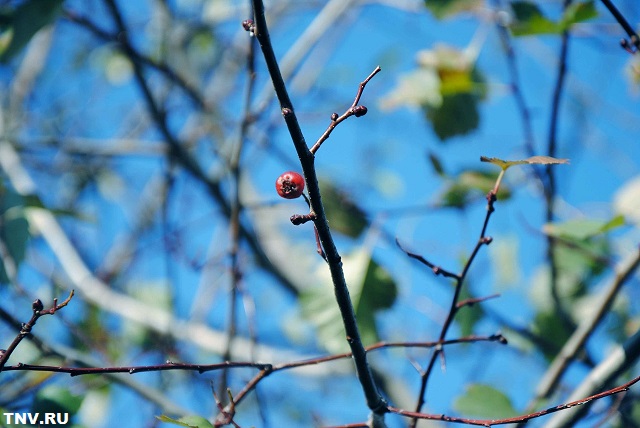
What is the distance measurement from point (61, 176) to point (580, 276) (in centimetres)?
246

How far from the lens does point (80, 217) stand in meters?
1.25

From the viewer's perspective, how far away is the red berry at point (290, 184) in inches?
21.8

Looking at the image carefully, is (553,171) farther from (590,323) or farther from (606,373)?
(606,373)

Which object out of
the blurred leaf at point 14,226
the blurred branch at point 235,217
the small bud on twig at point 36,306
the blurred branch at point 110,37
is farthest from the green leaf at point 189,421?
the blurred branch at point 110,37

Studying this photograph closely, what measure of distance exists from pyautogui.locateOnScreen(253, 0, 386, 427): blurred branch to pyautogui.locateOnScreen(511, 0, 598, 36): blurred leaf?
2.36 feet

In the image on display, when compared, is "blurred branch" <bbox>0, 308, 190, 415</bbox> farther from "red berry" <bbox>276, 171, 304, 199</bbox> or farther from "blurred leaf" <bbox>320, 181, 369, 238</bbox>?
"blurred leaf" <bbox>320, 181, 369, 238</bbox>

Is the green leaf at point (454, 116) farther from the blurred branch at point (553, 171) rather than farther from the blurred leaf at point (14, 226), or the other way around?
the blurred leaf at point (14, 226)

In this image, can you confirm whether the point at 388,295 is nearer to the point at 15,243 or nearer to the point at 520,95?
the point at 520,95

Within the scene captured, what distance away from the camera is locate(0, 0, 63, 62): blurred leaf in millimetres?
1024

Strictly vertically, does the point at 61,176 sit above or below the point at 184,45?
below

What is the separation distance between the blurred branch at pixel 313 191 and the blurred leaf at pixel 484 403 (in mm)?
415

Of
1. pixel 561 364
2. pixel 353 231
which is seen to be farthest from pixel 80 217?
pixel 561 364

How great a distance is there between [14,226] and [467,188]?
994 millimetres

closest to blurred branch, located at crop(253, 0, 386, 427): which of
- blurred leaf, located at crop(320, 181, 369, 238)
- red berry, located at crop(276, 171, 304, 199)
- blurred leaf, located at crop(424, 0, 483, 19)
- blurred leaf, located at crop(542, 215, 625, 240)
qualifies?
red berry, located at crop(276, 171, 304, 199)
